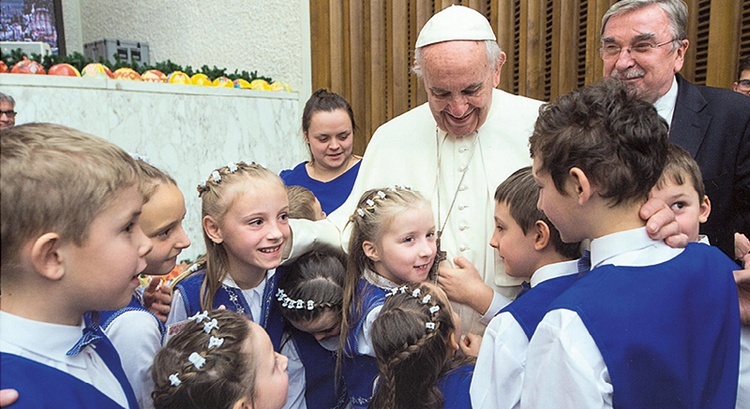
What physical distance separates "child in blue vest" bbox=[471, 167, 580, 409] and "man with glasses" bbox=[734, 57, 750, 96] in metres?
1.66

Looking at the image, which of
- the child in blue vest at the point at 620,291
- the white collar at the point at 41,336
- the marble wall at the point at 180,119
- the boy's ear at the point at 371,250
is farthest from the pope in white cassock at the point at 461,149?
the marble wall at the point at 180,119

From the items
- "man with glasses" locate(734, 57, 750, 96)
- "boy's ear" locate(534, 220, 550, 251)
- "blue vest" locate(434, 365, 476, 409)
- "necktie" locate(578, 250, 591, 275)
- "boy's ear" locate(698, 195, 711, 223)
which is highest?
"man with glasses" locate(734, 57, 750, 96)

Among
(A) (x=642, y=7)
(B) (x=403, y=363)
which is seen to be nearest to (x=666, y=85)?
(A) (x=642, y=7)

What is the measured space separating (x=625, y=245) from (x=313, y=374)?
125 centimetres

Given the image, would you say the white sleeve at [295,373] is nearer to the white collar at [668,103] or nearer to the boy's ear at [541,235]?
the boy's ear at [541,235]

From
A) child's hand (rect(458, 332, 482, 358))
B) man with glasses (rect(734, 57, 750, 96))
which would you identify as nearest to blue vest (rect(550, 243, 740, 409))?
child's hand (rect(458, 332, 482, 358))

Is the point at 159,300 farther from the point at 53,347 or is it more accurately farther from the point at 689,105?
the point at 689,105

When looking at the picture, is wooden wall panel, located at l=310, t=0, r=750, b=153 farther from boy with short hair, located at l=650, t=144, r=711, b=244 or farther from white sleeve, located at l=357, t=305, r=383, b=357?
white sleeve, located at l=357, t=305, r=383, b=357

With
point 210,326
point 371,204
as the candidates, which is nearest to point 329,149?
point 371,204

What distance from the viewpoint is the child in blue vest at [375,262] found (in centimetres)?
206

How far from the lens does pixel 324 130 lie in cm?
390

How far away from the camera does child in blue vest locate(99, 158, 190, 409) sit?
1646mm

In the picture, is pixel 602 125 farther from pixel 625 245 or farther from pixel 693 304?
pixel 693 304

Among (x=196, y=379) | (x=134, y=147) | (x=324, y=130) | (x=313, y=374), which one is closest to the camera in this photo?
(x=196, y=379)
